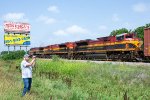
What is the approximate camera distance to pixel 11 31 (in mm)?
58562

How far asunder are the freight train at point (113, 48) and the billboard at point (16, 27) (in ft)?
23.0

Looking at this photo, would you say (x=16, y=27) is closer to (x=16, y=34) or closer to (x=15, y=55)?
(x=16, y=34)

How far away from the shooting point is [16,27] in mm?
58688

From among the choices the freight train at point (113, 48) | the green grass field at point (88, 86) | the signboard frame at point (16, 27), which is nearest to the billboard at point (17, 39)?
the signboard frame at point (16, 27)

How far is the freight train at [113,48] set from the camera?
120ft

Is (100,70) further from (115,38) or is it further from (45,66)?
(115,38)

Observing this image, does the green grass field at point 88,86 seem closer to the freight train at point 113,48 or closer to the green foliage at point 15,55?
the freight train at point 113,48

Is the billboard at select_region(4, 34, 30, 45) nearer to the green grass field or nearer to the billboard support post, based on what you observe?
the billboard support post

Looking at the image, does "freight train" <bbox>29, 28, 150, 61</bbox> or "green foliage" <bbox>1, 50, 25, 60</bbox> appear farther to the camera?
"green foliage" <bbox>1, 50, 25, 60</bbox>

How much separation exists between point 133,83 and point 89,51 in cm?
2995

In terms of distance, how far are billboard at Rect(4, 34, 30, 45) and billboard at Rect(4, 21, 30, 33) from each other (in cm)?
76

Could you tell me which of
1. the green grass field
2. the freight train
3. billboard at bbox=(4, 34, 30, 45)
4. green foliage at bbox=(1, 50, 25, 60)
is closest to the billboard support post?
billboard at bbox=(4, 34, 30, 45)

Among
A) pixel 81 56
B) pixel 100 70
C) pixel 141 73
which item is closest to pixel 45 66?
pixel 100 70

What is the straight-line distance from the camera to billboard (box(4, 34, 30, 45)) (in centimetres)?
5831
